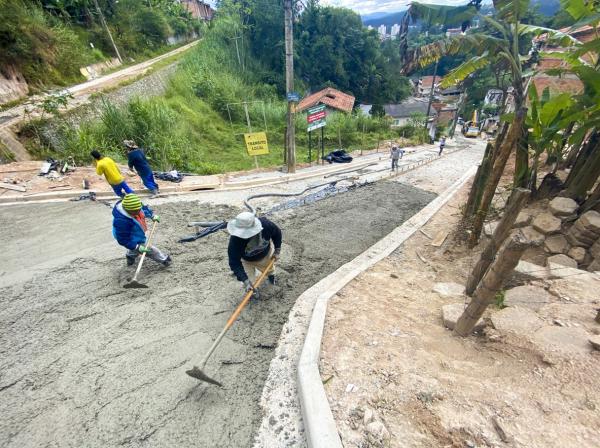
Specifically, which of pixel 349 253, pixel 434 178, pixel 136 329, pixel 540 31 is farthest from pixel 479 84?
pixel 136 329

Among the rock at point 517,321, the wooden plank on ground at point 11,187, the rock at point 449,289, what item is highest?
the wooden plank on ground at point 11,187

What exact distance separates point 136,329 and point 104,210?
161 inches

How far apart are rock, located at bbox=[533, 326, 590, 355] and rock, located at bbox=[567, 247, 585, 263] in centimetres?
209

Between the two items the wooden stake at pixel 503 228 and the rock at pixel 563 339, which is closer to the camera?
the rock at pixel 563 339

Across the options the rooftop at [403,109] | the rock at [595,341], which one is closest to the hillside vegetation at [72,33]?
the rock at [595,341]

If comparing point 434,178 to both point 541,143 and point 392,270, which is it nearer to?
point 541,143

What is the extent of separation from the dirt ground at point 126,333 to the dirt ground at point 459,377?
2.77 ft

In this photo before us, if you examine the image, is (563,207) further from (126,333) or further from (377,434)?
(126,333)

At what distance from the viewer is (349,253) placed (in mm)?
5266

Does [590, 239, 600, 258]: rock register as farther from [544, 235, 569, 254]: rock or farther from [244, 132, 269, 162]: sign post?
[244, 132, 269, 162]: sign post

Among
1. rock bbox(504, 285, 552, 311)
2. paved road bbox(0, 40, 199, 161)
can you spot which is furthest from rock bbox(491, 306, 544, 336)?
paved road bbox(0, 40, 199, 161)

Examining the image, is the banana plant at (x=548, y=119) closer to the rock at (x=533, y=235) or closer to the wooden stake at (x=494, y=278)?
the rock at (x=533, y=235)

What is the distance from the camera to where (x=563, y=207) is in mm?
4594

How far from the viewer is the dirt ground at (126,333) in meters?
2.36
